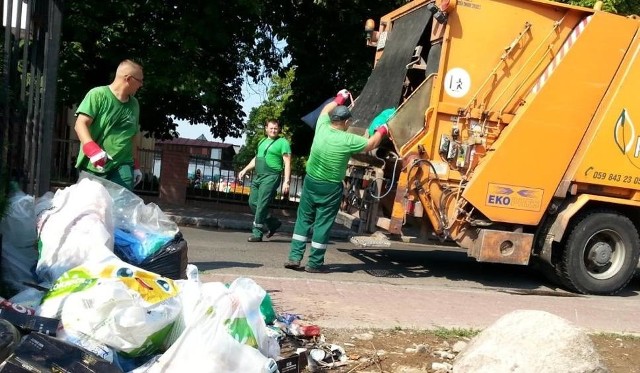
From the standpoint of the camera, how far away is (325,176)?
21.5ft

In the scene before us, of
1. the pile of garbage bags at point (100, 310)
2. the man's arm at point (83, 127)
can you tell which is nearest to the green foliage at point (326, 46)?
the man's arm at point (83, 127)

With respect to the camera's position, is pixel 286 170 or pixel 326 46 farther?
pixel 326 46

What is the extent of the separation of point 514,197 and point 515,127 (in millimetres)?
713

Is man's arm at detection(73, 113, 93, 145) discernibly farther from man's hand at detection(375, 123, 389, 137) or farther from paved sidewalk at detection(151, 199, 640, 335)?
man's hand at detection(375, 123, 389, 137)

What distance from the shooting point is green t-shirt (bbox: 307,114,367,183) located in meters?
6.42

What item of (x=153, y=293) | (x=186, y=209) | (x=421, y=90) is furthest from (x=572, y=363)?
(x=186, y=209)

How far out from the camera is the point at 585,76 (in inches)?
258

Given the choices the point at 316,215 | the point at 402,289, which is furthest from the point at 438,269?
the point at 316,215

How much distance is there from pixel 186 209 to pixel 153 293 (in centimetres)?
1014

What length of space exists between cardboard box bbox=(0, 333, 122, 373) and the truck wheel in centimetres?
547

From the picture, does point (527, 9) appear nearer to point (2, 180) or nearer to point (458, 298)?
point (458, 298)

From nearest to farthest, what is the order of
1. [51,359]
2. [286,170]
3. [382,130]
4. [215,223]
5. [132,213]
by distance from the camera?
[51,359] < [132,213] < [382,130] < [286,170] < [215,223]

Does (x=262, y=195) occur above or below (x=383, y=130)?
below

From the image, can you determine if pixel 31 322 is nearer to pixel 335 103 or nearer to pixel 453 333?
pixel 453 333
